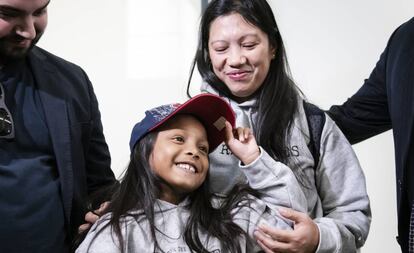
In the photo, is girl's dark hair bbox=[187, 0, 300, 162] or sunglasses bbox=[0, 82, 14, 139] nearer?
sunglasses bbox=[0, 82, 14, 139]

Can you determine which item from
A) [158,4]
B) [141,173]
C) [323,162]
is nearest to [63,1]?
[158,4]

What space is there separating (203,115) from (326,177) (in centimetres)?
31

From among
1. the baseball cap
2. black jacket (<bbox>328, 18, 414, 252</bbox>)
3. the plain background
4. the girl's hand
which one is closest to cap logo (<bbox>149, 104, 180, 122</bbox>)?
the baseball cap

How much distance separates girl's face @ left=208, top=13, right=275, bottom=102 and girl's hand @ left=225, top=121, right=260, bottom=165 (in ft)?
0.35

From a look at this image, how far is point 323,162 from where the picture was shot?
3.73 ft

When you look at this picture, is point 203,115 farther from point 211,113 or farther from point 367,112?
point 367,112

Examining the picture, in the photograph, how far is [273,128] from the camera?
1131 millimetres

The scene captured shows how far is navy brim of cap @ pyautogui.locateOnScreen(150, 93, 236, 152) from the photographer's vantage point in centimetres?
107

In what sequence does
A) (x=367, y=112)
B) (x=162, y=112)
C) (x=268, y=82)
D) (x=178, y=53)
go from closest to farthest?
(x=162, y=112) < (x=268, y=82) < (x=367, y=112) < (x=178, y=53)

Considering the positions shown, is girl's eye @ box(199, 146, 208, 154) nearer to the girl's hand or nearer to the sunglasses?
the girl's hand

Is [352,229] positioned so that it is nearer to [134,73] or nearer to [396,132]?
[396,132]

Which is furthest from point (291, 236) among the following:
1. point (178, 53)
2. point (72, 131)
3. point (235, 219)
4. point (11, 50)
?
point (178, 53)

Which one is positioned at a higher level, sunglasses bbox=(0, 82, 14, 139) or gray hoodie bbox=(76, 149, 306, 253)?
sunglasses bbox=(0, 82, 14, 139)

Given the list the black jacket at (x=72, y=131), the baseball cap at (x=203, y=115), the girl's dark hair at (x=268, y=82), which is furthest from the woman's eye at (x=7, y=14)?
the girl's dark hair at (x=268, y=82)
